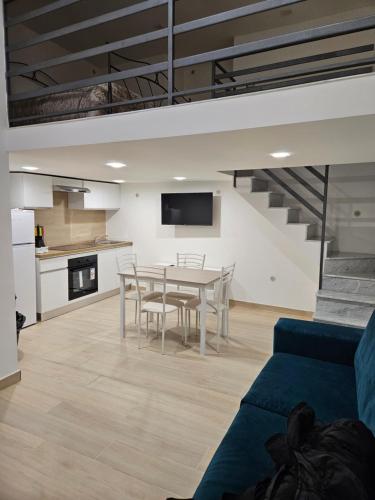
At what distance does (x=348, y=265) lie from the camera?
4.03 meters

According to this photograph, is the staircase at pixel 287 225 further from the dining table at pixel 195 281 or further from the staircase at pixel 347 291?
the dining table at pixel 195 281

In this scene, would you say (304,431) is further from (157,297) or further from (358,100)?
(157,297)

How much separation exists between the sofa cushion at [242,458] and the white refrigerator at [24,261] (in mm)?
3429

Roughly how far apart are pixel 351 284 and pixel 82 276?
392cm

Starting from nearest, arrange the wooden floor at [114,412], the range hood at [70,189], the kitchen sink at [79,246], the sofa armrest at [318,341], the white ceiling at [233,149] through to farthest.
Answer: the wooden floor at [114,412] → the white ceiling at [233,149] → the sofa armrest at [318,341] → the range hood at [70,189] → the kitchen sink at [79,246]

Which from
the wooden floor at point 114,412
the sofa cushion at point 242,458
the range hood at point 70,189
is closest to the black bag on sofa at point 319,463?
the sofa cushion at point 242,458

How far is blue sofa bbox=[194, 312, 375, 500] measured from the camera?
52.2 inches

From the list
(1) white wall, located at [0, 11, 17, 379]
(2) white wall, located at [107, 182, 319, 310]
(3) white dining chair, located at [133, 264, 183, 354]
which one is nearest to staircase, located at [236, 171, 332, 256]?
(2) white wall, located at [107, 182, 319, 310]

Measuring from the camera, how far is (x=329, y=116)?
1715 mm

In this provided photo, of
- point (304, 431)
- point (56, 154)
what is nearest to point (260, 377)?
point (304, 431)

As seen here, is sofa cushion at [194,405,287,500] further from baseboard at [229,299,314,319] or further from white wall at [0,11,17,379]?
baseboard at [229,299,314,319]

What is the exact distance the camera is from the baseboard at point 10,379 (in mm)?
2792

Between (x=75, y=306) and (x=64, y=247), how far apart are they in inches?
41.8

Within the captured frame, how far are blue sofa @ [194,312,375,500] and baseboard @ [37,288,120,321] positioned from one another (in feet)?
11.2
